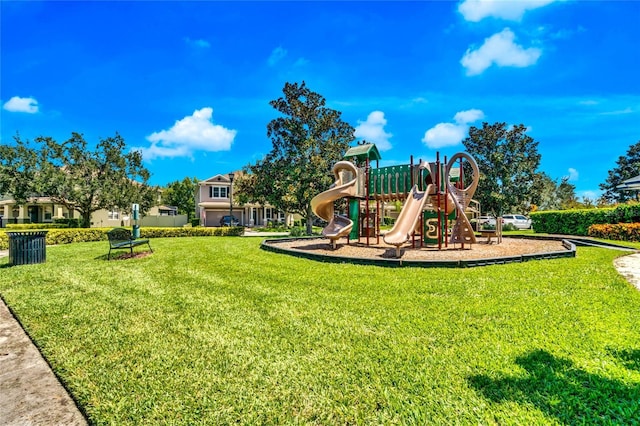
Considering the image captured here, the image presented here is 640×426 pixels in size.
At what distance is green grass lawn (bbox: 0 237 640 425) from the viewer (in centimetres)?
277

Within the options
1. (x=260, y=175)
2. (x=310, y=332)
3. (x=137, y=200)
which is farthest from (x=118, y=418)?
(x=137, y=200)

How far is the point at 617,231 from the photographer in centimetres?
1675

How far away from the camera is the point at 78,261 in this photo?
11141 mm

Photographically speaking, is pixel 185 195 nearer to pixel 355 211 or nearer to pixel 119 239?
pixel 119 239

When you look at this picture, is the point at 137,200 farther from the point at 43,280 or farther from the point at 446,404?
the point at 446,404

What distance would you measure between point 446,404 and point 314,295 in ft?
12.4

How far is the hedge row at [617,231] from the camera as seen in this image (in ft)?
52.1

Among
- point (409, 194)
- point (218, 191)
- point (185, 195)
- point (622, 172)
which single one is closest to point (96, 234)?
point (409, 194)

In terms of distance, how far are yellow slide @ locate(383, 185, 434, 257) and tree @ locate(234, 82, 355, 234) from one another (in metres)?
12.1

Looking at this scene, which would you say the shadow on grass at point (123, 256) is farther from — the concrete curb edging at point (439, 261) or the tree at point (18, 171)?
the tree at point (18, 171)

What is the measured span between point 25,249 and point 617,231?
2565cm

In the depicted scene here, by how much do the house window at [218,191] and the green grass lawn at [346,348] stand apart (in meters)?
35.0

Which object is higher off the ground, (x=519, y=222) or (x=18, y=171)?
(x=18, y=171)

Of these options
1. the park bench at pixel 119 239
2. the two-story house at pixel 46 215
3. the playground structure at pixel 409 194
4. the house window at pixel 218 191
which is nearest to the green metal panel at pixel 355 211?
the playground structure at pixel 409 194
